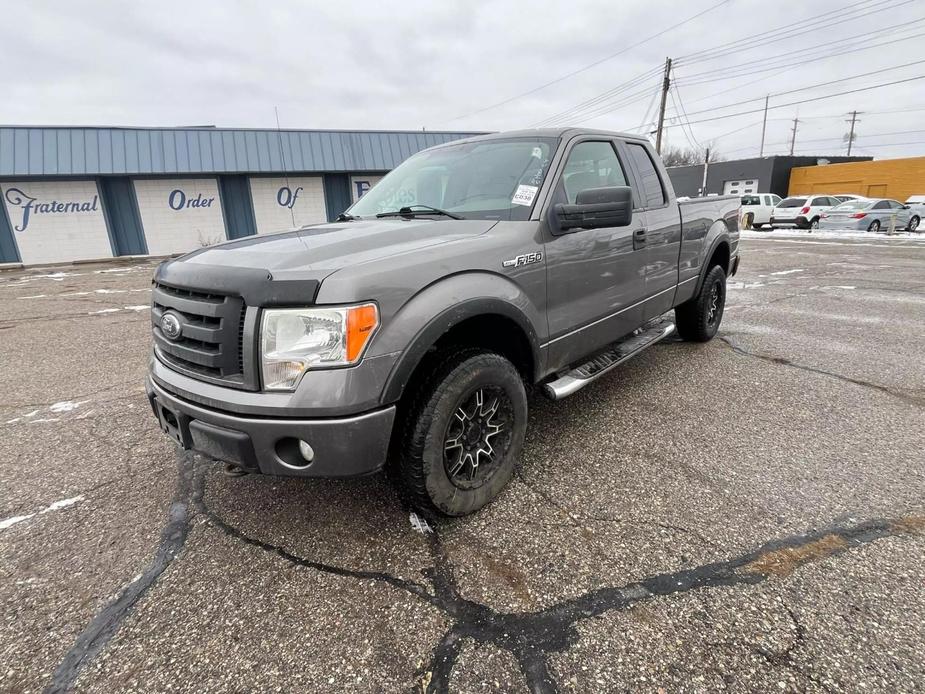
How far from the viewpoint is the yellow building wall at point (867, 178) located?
30.9 metres

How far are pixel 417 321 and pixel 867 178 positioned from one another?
140 feet

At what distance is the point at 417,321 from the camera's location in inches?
80.7

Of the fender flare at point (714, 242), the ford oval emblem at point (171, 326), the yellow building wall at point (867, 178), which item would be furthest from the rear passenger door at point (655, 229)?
the yellow building wall at point (867, 178)

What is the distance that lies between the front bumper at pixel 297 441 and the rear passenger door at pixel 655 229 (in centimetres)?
261

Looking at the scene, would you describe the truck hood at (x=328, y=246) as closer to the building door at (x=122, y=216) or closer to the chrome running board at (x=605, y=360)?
the chrome running board at (x=605, y=360)

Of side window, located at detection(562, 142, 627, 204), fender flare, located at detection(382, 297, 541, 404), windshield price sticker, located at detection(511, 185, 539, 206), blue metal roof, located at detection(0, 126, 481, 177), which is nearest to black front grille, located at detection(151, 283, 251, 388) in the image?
fender flare, located at detection(382, 297, 541, 404)

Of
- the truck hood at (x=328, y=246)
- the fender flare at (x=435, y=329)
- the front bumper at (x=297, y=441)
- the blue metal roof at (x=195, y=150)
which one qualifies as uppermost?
the blue metal roof at (x=195, y=150)

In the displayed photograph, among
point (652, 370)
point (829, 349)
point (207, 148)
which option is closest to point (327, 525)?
point (652, 370)

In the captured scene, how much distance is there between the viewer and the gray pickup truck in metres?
1.90

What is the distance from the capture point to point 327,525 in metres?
2.42

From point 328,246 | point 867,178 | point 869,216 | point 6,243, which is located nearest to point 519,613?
point 328,246

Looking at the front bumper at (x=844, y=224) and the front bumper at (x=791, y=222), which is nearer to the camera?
the front bumper at (x=844, y=224)

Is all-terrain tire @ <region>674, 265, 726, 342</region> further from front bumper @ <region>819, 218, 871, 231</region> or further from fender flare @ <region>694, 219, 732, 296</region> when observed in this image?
front bumper @ <region>819, 218, 871, 231</region>

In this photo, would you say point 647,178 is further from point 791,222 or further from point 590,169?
point 791,222
